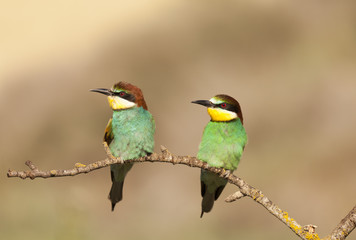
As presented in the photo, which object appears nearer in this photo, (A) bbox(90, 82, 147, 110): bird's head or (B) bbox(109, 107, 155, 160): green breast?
(A) bbox(90, 82, 147, 110): bird's head

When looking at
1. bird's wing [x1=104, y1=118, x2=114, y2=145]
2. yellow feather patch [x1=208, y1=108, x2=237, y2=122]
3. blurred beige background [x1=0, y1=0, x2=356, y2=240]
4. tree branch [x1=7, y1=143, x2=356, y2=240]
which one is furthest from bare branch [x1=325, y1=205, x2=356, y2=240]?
blurred beige background [x1=0, y1=0, x2=356, y2=240]

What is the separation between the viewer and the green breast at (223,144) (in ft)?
9.90

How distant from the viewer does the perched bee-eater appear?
9.70ft

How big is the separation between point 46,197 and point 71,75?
4.34 metres

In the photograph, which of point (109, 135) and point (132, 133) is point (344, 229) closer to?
point (132, 133)

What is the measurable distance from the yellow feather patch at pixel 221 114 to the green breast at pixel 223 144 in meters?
0.06

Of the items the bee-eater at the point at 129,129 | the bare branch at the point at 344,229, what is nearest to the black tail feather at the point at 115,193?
the bee-eater at the point at 129,129

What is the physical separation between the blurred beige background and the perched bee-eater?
10.00ft

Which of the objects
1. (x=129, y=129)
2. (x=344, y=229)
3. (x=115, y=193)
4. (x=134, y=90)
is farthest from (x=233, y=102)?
(x=344, y=229)

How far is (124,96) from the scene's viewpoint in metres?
2.77

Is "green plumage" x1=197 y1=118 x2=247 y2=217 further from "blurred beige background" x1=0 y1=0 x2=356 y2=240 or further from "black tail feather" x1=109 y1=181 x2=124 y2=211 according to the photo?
"blurred beige background" x1=0 y1=0 x2=356 y2=240

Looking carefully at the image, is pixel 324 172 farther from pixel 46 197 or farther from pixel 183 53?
pixel 46 197

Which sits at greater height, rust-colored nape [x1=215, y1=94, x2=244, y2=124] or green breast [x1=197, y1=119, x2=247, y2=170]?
rust-colored nape [x1=215, y1=94, x2=244, y2=124]

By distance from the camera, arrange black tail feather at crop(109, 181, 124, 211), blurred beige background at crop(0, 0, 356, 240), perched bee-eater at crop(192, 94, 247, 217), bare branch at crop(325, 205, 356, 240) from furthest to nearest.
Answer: blurred beige background at crop(0, 0, 356, 240) < perched bee-eater at crop(192, 94, 247, 217) < black tail feather at crop(109, 181, 124, 211) < bare branch at crop(325, 205, 356, 240)
